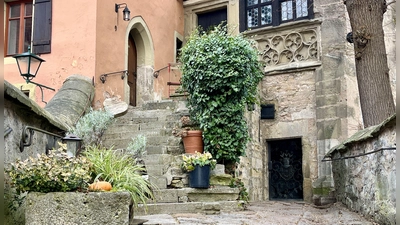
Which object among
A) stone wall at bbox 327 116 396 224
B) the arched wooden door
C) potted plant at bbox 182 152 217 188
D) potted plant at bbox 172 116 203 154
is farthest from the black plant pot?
the arched wooden door

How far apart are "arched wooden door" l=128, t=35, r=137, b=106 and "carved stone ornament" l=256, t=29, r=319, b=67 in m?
3.21

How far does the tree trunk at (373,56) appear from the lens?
7.78 meters

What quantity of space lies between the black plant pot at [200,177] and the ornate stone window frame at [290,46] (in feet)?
17.9

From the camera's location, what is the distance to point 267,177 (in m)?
11.7

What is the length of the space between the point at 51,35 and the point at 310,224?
6631 mm

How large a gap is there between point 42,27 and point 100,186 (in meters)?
6.37

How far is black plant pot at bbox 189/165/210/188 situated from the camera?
22.5 ft

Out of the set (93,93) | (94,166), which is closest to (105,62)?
(93,93)

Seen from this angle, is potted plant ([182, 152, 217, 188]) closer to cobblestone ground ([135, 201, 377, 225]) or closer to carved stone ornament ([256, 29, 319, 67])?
cobblestone ground ([135, 201, 377, 225])

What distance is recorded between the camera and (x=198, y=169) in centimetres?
690

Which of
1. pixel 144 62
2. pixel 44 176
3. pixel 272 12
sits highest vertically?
pixel 272 12

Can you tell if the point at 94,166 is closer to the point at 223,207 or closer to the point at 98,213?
the point at 98,213

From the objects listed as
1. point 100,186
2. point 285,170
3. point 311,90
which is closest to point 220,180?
point 100,186

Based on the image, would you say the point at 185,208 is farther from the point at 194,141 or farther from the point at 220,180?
the point at 194,141
